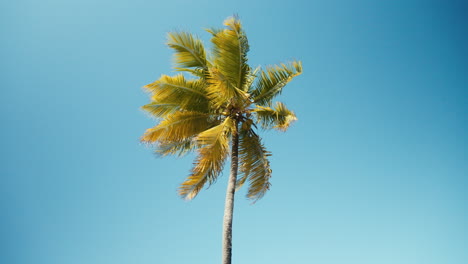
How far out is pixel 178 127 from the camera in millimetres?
11117

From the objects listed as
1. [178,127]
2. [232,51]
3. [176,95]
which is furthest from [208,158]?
[232,51]

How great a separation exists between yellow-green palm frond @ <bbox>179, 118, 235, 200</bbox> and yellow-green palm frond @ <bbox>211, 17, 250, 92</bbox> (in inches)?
65.7

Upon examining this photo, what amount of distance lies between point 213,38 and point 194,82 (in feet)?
5.13


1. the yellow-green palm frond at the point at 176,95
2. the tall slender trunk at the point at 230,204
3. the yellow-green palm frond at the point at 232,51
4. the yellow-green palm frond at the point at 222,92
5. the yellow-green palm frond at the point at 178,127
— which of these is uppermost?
the yellow-green palm frond at the point at 232,51

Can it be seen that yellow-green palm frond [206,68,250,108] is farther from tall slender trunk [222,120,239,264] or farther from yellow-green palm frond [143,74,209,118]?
tall slender trunk [222,120,239,264]

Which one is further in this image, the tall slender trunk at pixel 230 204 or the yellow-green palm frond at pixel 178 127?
the yellow-green palm frond at pixel 178 127

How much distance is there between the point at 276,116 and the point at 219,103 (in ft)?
6.94

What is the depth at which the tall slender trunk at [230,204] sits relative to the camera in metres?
8.79

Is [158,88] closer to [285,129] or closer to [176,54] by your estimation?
[176,54]

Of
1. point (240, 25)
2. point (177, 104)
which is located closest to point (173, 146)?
point (177, 104)

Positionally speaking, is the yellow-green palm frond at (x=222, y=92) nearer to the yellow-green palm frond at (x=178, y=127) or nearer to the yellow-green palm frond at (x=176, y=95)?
the yellow-green palm frond at (x=176, y=95)

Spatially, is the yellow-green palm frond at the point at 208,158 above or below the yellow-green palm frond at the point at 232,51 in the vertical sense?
below

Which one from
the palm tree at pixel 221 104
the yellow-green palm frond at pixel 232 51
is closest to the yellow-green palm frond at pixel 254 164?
the palm tree at pixel 221 104

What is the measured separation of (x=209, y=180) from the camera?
10906 millimetres
